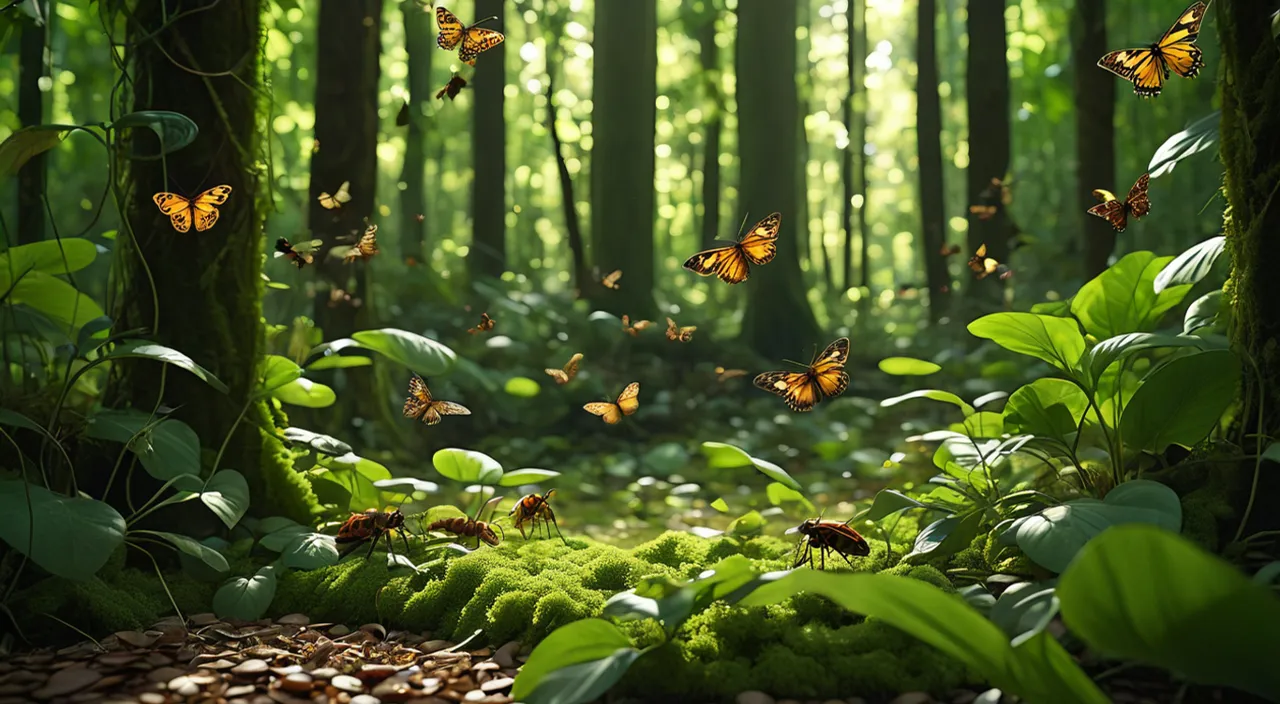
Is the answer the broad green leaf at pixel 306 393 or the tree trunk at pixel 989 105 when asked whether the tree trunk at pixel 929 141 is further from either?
the broad green leaf at pixel 306 393

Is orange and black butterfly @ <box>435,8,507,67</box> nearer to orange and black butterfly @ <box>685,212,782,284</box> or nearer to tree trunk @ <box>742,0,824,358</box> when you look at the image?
orange and black butterfly @ <box>685,212,782,284</box>

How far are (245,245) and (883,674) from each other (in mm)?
2692

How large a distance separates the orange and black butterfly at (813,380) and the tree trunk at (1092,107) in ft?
17.5

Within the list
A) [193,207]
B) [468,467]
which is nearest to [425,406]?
[468,467]

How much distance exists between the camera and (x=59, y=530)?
2.34m

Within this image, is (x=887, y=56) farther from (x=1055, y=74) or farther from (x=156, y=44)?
(x=156, y=44)

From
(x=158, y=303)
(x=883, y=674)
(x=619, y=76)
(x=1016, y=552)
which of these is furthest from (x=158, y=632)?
(x=619, y=76)

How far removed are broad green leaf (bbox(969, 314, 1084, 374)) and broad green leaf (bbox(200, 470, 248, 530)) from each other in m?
2.27

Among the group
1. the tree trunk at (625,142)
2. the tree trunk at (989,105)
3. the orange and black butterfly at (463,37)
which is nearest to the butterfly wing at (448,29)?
the orange and black butterfly at (463,37)

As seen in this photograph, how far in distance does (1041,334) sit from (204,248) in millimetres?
2867

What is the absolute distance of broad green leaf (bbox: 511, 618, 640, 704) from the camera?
1743 mm

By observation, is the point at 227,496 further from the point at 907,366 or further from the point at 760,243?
the point at 907,366

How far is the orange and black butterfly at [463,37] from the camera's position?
3260 millimetres

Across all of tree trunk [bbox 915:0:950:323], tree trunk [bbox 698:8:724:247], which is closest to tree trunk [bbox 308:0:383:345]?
tree trunk [bbox 915:0:950:323]
